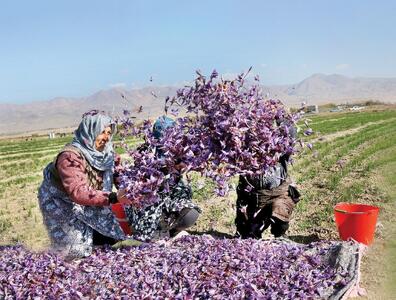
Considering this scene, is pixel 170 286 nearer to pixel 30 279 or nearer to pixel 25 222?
pixel 30 279

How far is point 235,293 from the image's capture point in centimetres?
379

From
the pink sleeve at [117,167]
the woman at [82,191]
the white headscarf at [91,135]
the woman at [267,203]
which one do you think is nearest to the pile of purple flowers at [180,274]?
the woman at [82,191]

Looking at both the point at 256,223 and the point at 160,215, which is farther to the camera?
the point at 256,223

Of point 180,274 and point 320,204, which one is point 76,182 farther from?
point 320,204

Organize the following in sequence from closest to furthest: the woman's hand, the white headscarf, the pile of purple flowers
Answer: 1. the pile of purple flowers
2. the woman's hand
3. the white headscarf

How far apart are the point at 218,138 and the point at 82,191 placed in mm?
1285

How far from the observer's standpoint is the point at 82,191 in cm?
428

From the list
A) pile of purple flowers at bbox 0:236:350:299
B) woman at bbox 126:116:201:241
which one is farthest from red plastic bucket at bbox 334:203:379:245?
woman at bbox 126:116:201:241

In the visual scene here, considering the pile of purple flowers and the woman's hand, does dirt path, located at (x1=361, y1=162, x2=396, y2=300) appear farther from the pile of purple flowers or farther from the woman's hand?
the woman's hand

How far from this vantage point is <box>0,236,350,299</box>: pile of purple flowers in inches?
150

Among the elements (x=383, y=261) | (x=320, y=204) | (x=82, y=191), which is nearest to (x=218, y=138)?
(x=82, y=191)

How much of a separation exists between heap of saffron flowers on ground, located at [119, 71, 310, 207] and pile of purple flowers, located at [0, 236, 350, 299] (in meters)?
0.60

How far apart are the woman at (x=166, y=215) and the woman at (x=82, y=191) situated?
0.73 feet

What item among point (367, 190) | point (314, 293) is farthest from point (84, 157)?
point (367, 190)
